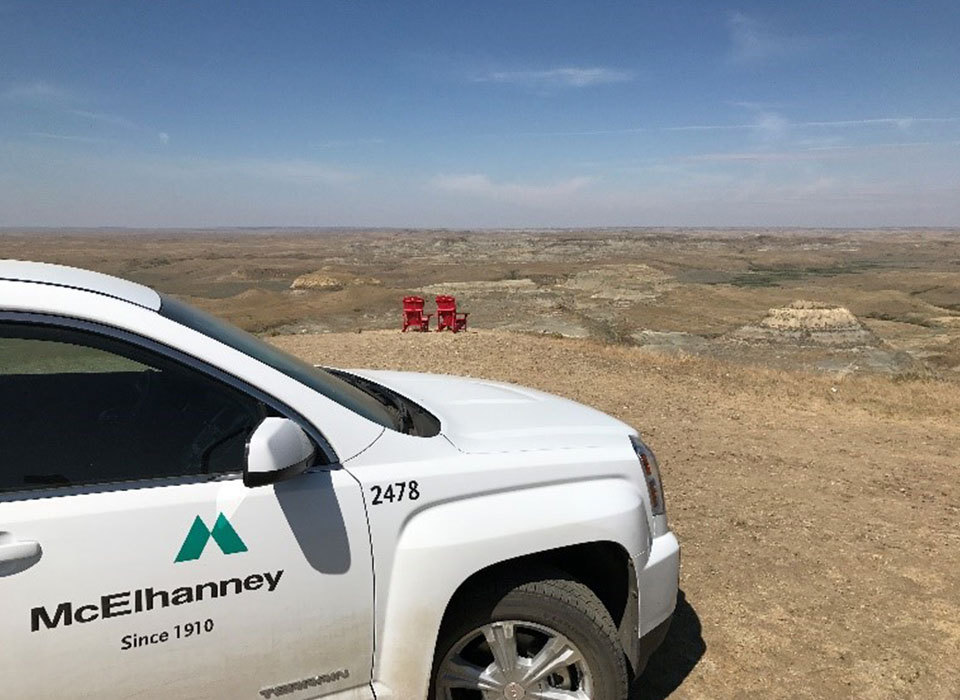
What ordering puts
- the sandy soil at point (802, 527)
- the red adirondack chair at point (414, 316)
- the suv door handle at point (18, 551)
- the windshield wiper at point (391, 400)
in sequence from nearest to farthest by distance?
1. the suv door handle at point (18, 551)
2. the windshield wiper at point (391, 400)
3. the sandy soil at point (802, 527)
4. the red adirondack chair at point (414, 316)

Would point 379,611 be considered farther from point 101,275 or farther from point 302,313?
point 302,313

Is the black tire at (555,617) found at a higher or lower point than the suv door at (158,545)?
lower

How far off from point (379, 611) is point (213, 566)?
54 centimetres

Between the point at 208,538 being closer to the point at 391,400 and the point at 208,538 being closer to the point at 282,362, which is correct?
the point at 282,362

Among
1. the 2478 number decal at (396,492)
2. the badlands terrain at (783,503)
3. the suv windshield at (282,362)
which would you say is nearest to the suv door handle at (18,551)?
the suv windshield at (282,362)

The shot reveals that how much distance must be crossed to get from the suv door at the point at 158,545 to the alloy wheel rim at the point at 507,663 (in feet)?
1.13

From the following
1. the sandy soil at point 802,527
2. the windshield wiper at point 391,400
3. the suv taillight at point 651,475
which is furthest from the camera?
the sandy soil at point 802,527

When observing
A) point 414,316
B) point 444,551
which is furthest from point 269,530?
point 414,316

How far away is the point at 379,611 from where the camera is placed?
209 cm

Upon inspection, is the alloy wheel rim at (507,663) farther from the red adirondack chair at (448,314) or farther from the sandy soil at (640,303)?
the sandy soil at (640,303)

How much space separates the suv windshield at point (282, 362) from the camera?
216 cm

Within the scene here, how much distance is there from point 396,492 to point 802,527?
13.2 feet

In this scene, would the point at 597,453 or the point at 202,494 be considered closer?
the point at 202,494

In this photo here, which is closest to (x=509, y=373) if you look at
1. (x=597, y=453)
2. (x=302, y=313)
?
(x=597, y=453)
